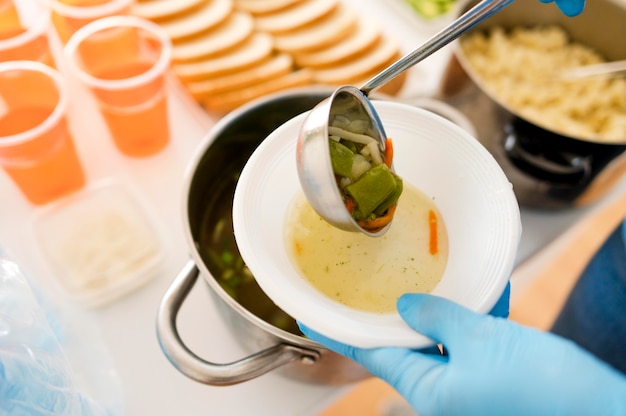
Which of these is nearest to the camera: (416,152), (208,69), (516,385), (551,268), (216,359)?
(516,385)

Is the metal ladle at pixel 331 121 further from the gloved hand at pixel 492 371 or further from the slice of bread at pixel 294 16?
the slice of bread at pixel 294 16

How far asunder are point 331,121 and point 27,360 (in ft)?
1.21

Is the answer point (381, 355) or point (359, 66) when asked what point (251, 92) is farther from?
point (381, 355)

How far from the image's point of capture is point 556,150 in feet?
2.73

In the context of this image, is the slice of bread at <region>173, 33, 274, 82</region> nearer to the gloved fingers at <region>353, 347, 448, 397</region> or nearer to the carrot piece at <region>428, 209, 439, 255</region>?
the carrot piece at <region>428, 209, 439, 255</region>

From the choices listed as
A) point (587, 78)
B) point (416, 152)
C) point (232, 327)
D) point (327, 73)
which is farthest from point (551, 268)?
point (232, 327)

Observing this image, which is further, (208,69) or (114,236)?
(208,69)

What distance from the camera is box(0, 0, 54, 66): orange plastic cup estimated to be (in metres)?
0.82

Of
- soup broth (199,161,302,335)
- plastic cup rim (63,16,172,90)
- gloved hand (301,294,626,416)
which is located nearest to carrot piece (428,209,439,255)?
gloved hand (301,294,626,416)

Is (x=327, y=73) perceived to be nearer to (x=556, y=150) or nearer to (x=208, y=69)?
(x=208, y=69)

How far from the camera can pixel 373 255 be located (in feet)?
2.04

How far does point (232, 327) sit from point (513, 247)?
364 millimetres

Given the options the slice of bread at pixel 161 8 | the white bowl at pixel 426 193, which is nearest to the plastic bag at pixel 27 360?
the white bowl at pixel 426 193

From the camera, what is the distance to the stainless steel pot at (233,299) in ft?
1.86
